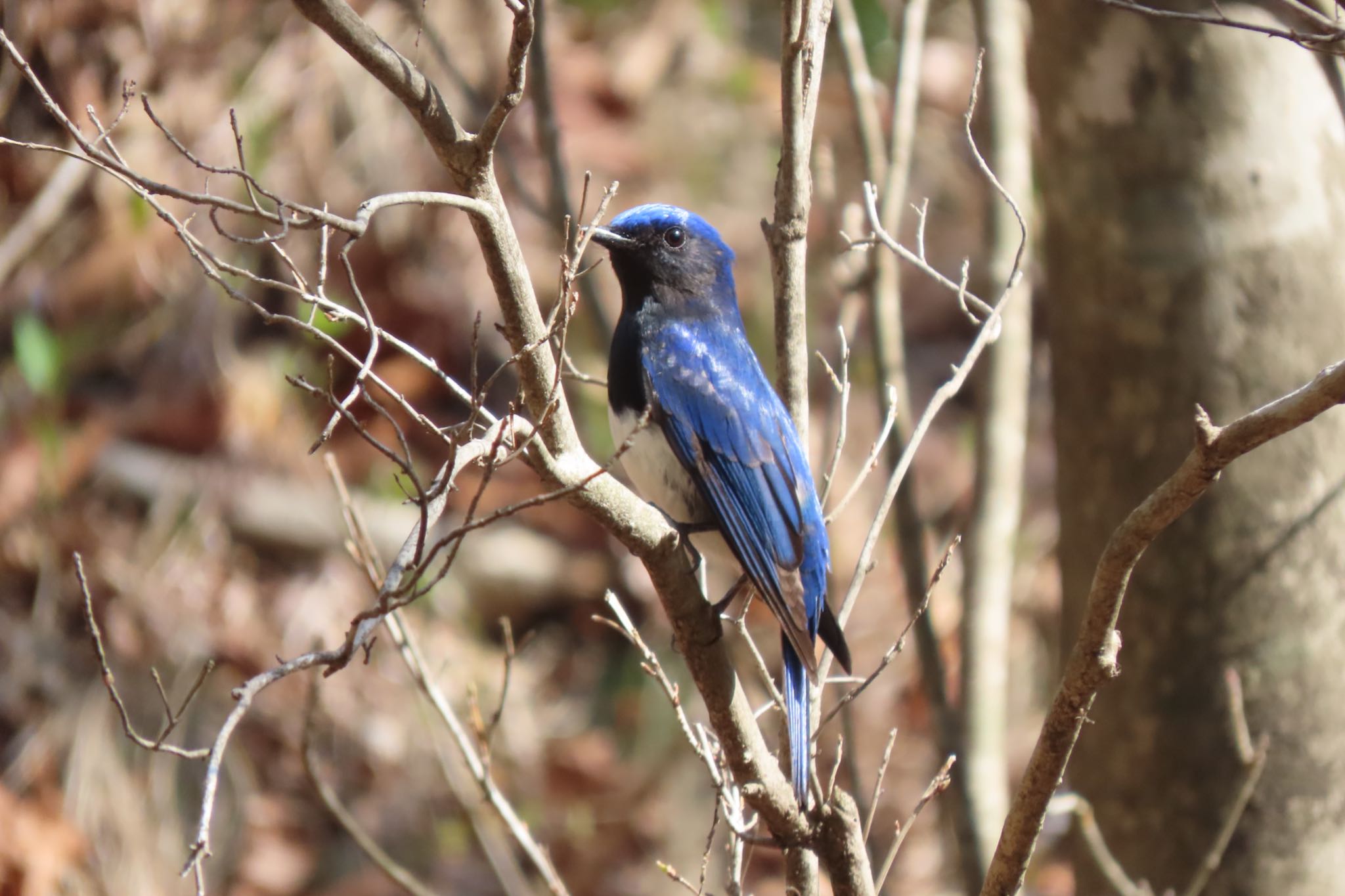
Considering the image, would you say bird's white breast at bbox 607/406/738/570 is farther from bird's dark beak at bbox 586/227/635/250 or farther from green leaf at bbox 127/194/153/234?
green leaf at bbox 127/194/153/234

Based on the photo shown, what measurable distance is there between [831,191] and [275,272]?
337cm

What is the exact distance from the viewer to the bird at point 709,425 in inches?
118

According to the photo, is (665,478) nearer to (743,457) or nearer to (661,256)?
(743,457)

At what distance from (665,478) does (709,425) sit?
17 cm

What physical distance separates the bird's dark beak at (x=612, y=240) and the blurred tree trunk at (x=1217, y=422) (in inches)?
45.4

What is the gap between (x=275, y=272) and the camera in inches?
244

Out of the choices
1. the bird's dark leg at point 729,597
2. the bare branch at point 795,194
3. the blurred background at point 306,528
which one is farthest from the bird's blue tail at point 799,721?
the blurred background at point 306,528

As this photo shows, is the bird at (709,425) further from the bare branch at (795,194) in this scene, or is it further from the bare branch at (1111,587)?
the bare branch at (1111,587)

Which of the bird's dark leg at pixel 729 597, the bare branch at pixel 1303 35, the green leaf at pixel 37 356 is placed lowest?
the bird's dark leg at pixel 729 597

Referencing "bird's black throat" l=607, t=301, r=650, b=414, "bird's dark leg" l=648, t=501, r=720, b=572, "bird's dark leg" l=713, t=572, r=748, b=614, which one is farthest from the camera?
"bird's black throat" l=607, t=301, r=650, b=414

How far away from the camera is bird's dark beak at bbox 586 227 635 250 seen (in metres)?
3.44

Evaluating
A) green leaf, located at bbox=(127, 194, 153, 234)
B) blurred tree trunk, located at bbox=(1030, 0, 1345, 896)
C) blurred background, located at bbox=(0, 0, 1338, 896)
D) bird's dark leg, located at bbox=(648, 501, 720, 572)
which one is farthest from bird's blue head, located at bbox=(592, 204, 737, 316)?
green leaf, located at bbox=(127, 194, 153, 234)

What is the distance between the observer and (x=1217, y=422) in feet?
9.65

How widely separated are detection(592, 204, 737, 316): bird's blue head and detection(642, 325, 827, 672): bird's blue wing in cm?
14
